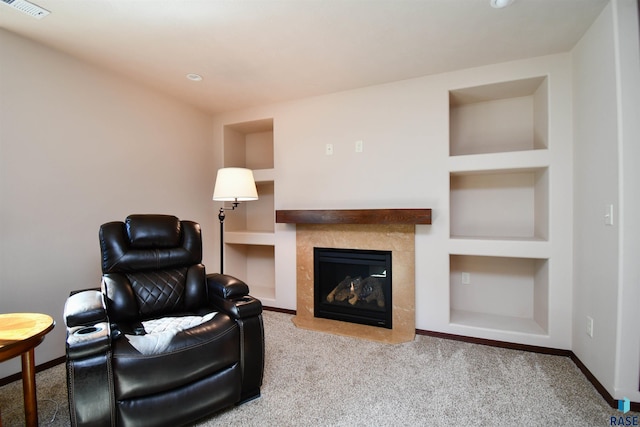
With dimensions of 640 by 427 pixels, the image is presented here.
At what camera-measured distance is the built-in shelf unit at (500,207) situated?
2.48m

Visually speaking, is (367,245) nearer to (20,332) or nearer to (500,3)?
(500,3)

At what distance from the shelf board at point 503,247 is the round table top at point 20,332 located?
2.90 m

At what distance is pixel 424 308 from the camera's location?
2.76 meters

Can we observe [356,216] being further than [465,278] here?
No

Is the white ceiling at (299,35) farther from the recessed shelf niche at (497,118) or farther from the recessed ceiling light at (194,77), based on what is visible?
the recessed shelf niche at (497,118)

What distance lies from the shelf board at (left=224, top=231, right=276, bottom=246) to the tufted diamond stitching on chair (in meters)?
1.36

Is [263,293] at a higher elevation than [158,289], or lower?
lower

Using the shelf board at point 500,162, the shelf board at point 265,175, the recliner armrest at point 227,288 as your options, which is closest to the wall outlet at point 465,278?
the shelf board at point 500,162

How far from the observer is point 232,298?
1.93 m

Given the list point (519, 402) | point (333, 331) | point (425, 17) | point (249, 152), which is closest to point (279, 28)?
point (425, 17)

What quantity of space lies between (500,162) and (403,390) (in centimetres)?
201

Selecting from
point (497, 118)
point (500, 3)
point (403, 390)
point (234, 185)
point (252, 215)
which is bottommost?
point (403, 390)

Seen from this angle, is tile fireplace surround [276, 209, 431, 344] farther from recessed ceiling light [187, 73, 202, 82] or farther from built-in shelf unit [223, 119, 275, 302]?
recessed ceiling light [187, 73, 202, 82]

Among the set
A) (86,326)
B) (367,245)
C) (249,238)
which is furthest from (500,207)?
(86,326)
